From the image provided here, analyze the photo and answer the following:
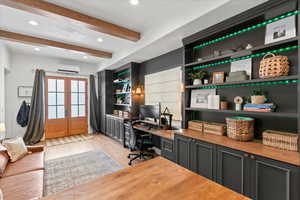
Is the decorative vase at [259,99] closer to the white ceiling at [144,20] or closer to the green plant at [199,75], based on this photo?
the green plant at [199,75]

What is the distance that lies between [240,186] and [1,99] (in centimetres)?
518

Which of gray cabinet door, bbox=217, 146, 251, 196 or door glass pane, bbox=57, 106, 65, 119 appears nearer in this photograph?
gray cabinet door, bbox=217, 146, 251, 196

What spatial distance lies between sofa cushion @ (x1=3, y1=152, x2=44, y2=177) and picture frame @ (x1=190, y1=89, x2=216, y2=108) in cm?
275

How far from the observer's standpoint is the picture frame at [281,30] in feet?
5.28

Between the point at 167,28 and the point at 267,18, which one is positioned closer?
the point at 267,18

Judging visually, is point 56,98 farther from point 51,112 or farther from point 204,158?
point 204,158

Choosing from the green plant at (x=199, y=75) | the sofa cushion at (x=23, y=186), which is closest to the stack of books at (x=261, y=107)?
the green plant at (x=199, y=75)

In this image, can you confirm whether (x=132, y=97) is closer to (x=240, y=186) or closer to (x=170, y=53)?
(x=170, y=53)

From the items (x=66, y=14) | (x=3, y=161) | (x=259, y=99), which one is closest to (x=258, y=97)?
(x=259, y=99)

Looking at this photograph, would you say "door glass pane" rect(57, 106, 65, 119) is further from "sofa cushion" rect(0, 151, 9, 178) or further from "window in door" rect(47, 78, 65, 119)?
"sofa cushion" rect(0, 151, 9, 178)

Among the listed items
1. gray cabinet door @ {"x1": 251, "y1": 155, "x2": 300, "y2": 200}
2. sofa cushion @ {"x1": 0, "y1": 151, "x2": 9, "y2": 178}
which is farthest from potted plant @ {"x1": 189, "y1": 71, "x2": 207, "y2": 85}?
sofa cushion @ {"x1": 0, "y1": 151, "x2": 9, "y2": 178}

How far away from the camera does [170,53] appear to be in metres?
3.46

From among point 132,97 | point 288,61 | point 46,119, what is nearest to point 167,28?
point 288,61

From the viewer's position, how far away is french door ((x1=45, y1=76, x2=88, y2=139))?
202 inches
